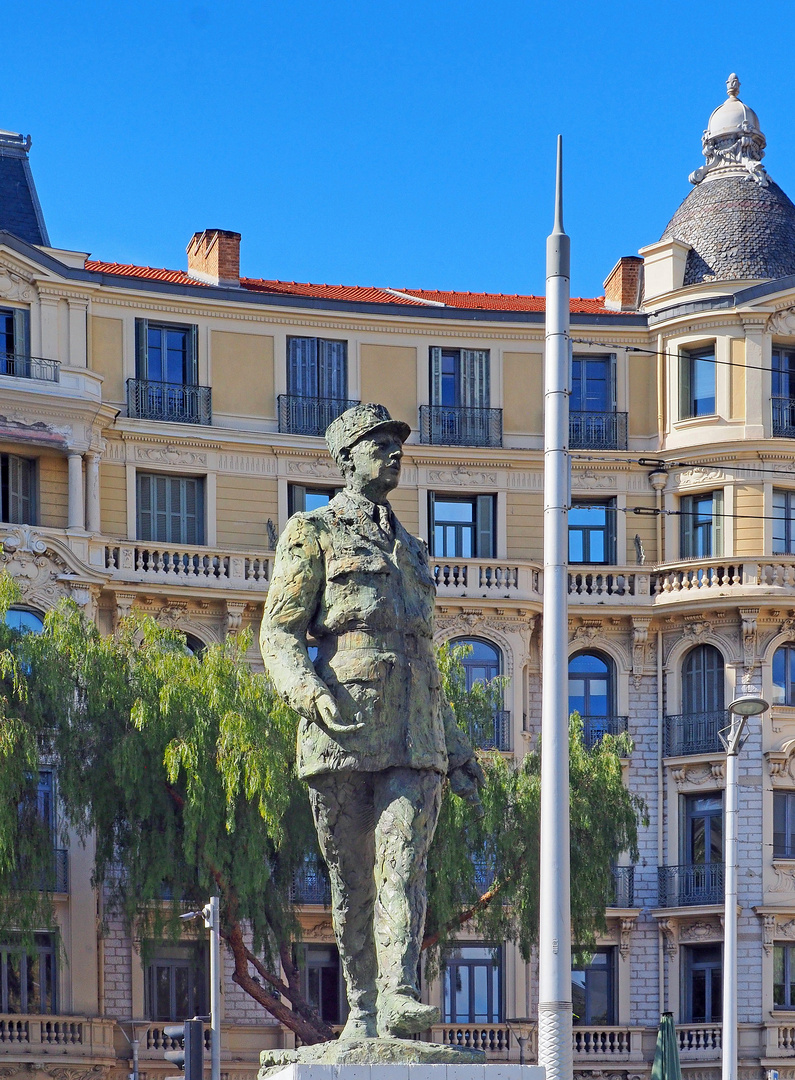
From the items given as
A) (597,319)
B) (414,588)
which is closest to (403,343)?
(597,319)

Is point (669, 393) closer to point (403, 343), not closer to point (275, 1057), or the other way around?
point (403, 343)

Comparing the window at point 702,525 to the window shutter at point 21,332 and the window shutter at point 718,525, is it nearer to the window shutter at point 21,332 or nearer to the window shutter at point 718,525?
the window shutter at point 718,525

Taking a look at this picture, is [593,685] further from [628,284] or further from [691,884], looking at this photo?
[628,284]

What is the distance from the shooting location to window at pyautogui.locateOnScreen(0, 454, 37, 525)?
51031mm

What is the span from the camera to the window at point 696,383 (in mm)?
55781

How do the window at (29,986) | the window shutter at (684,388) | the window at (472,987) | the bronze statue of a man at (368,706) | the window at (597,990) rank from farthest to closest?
the window shutter at (684,388), the window at (597,990), the window at (472,987), the window at (29,986), the bronze statue of a man at (368,706)

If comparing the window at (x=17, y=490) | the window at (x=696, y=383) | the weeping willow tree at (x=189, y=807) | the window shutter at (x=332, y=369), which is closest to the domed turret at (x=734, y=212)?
the window at (x=696, y=383)

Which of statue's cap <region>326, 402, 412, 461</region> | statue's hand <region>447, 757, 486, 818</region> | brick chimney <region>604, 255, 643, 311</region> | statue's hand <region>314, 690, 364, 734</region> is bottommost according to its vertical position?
statue's hand <region>447, 757, 486, 818</region>

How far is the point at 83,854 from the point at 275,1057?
36865 millimetres

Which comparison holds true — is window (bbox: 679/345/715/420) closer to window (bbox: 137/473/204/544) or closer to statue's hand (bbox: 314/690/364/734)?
window (bbox: 137/473/204/544)

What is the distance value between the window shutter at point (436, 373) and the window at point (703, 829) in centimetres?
1098

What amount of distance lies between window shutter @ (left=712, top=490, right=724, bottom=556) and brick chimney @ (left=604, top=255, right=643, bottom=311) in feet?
21.2

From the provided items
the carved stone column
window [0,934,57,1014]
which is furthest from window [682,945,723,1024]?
the carved stone column

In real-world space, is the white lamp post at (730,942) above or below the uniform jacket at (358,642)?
below
